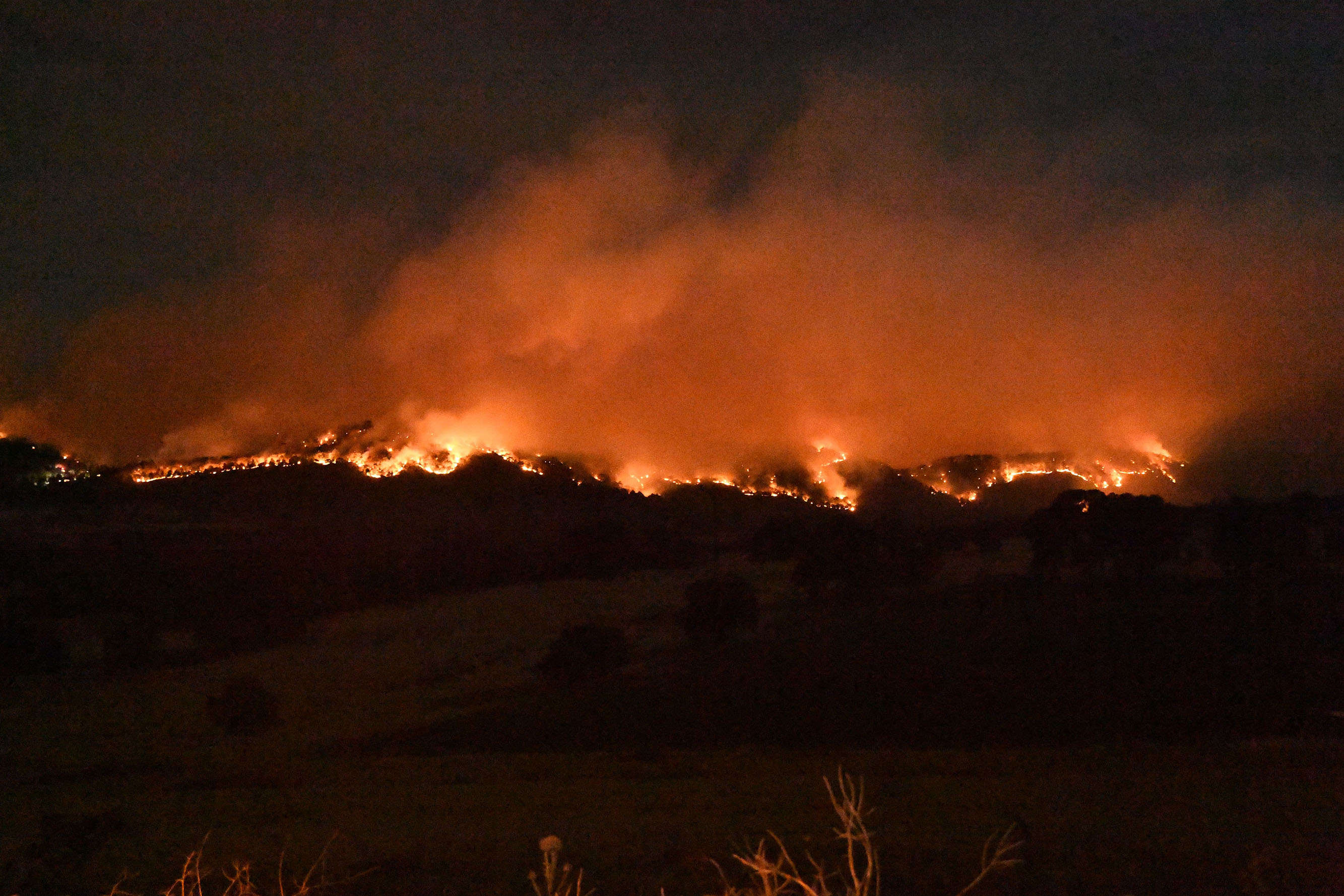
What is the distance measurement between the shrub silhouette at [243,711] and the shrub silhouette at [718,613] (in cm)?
1179

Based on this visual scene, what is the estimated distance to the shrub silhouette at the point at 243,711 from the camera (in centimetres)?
2670

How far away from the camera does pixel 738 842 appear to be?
14891mm

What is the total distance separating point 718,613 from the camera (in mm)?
32344

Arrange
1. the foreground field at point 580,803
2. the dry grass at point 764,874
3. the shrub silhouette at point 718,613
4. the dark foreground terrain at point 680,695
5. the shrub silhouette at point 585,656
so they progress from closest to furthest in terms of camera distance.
Result: 1. the dry grass at point 764,874
2. the foreground field at point 580,803
3. the dark foreground terrain at point 680,695
4. the shrub silhouette at point 585,656
5. the shrub silhouette at point 718,613

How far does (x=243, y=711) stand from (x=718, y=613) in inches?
520

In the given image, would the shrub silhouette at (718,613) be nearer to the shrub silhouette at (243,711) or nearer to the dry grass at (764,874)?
the shrub silhouette at (243,711)

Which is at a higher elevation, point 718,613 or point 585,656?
point 718,613

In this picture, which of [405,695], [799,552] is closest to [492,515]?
[799,552]

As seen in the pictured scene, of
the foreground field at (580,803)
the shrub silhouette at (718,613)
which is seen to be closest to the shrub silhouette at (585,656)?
the foreground field at (580,803)

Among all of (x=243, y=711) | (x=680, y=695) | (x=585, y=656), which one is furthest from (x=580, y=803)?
(x=243, y=711)

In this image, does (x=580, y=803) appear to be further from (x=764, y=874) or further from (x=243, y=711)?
(x=764, y=874)

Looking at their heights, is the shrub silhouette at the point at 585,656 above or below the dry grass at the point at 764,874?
above

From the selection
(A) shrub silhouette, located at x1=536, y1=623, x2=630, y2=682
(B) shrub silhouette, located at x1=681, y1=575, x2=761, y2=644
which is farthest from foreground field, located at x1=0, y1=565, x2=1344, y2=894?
(B) shrub silhouette, located at x1=681, y1=575, x2=761, y2=644

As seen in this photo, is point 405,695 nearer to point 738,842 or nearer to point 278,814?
point 278,814
